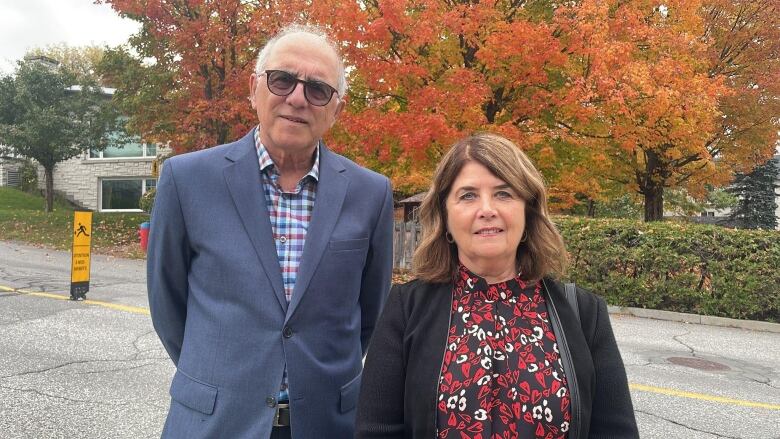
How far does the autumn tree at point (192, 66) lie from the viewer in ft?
52.6

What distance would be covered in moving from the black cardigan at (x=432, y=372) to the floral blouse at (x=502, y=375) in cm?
3

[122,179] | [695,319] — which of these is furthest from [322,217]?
[122,179]

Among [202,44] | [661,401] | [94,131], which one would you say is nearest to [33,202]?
[94,131]

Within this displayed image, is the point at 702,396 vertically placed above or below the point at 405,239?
below

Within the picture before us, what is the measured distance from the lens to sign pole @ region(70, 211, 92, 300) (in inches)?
348

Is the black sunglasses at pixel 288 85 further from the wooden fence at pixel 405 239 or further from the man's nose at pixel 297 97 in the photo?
the wooden fence at pixel 405 239

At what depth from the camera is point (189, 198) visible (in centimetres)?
198

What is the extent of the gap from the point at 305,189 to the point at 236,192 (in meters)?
0.24

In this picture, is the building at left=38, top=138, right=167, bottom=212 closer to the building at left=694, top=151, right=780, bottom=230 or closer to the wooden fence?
the wooden fence

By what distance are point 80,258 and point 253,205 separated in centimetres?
813

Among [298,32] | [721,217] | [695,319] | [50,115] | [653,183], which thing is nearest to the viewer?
[298,32]

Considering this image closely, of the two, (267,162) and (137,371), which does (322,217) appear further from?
(137,371)

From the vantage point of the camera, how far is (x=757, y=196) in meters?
29.5

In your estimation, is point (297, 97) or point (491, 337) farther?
point (297, 97)
